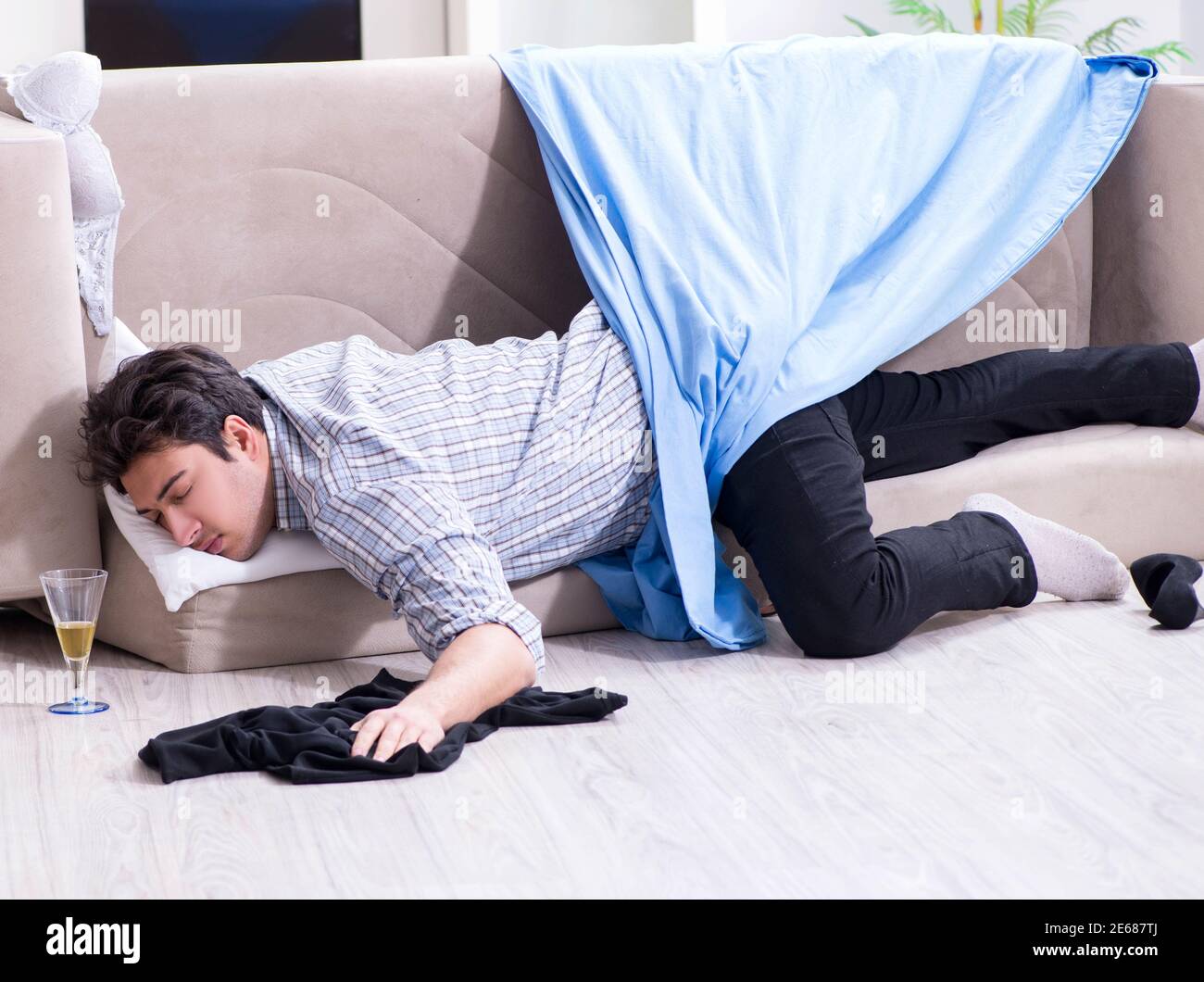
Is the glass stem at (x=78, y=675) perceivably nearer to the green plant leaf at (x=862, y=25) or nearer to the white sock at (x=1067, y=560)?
the white sock at (x=1067, y=560)

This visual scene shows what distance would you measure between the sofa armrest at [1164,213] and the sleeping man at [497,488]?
603 mm

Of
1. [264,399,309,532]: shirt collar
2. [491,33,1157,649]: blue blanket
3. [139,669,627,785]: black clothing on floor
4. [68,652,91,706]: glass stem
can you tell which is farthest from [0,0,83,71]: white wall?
[139,669,627,785]: black clothing on floor

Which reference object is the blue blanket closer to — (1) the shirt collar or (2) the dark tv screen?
(1) the shirt collar

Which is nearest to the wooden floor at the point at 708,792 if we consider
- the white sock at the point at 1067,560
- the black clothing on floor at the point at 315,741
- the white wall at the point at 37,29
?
the black clothing on floor at the point at 315,741

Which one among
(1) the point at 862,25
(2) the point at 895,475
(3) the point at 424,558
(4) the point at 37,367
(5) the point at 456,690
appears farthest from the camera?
(1) the point at 862,25

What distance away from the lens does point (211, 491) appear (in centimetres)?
184

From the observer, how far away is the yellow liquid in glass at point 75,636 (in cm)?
172

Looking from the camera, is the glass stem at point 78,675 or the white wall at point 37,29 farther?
the white wall at point 37,29

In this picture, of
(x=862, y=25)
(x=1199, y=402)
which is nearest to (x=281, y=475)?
(x=1199, y=402)

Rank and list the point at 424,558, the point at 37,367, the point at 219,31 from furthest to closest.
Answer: the point at 219,31 < the point at 37,367 < the point at 424,558

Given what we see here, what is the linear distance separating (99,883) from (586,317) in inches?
43.5

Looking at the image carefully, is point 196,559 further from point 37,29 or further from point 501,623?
point 37,29

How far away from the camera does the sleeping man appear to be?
5.68 ft

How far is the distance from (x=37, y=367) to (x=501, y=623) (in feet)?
2.52
